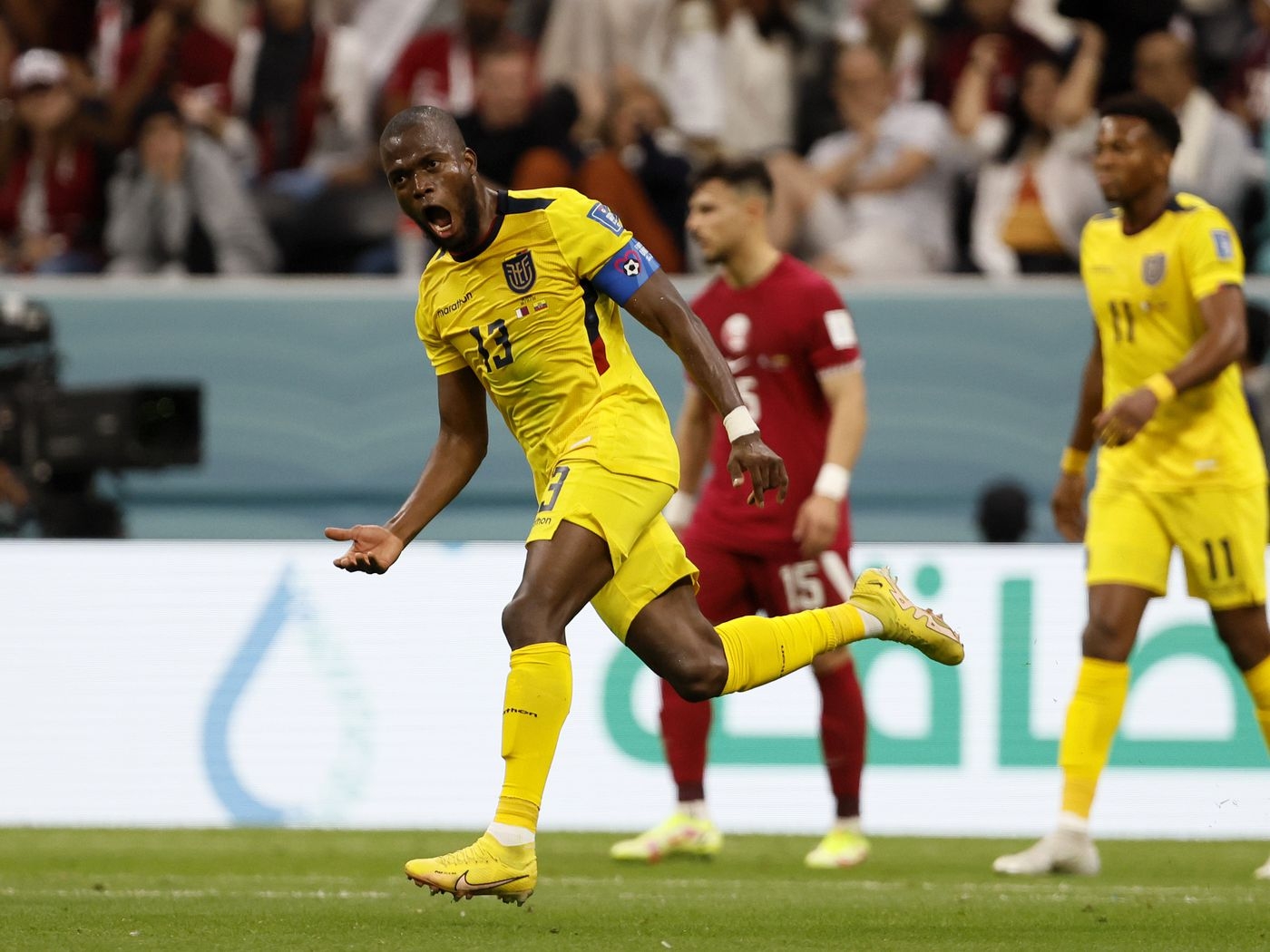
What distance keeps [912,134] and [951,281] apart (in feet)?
3.68

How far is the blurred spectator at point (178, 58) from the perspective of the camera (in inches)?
468

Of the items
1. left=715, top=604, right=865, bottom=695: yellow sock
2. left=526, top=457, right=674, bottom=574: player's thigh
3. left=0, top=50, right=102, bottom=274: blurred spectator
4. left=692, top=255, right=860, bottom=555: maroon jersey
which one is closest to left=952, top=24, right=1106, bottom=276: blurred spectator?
left=692, top=255, right=860, bottom=555: maroon jersey

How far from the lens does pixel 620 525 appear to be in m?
4.87

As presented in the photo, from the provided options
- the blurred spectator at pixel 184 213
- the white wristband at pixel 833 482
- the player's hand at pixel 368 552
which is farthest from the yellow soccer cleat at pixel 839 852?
the blurred spectator at pixel 184 213

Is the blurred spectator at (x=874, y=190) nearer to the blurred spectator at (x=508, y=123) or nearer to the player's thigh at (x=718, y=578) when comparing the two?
the blurred spectator at (x=508, y=123)

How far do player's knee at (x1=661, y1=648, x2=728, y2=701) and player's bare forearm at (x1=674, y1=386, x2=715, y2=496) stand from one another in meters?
2.01

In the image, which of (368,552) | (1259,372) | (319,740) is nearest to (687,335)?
(368,552)

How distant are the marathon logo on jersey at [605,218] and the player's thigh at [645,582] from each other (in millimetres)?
751

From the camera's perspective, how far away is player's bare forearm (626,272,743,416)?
4.79m

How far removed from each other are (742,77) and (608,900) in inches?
275

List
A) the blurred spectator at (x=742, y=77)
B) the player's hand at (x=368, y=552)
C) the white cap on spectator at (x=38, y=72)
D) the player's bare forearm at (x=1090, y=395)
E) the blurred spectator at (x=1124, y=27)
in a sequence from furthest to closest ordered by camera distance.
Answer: the white cap on spectator at (x=38, y=72) < the blurred spectator at (x=742, y=77) < the blurred spectator at (x=1124, y=27) < the player's bare forearm at (x=1090, y=395) < the player's hand at (x=368, y=552)

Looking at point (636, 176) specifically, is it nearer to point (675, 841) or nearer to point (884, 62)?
point (884, 62)

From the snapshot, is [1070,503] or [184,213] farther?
[184,213]

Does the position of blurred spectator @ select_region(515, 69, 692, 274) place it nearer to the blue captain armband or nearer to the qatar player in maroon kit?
the qatar player in maroon kit
